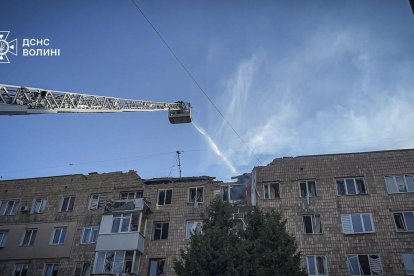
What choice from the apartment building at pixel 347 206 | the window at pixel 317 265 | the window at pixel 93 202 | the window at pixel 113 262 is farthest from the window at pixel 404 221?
the window at pixel 93 202

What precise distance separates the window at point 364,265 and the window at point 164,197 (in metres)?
15.9

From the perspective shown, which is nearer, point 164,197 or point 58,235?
point 164,197

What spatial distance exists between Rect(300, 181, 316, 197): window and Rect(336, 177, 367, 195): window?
1.89 m

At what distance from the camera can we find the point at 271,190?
33.2 m

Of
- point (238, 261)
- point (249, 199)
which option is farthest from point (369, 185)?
point (238, 261)

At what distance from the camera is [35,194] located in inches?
1549

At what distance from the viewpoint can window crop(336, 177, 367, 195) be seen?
31.4 meters

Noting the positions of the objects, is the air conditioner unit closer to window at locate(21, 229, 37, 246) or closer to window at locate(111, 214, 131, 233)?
window at locate(21, 229, 37, 246)

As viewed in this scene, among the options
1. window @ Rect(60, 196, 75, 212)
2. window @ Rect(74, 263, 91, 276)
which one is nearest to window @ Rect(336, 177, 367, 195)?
window @ Rect(74, 263, 91, 276)

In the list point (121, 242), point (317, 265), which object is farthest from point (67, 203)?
point (317, 265)

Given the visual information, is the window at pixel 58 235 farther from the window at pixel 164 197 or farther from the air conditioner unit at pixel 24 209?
the window at pixel 164 197

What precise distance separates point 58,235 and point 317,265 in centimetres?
2286

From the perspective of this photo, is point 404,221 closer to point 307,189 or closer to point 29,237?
point 307,189

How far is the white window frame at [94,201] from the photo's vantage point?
36.9m
